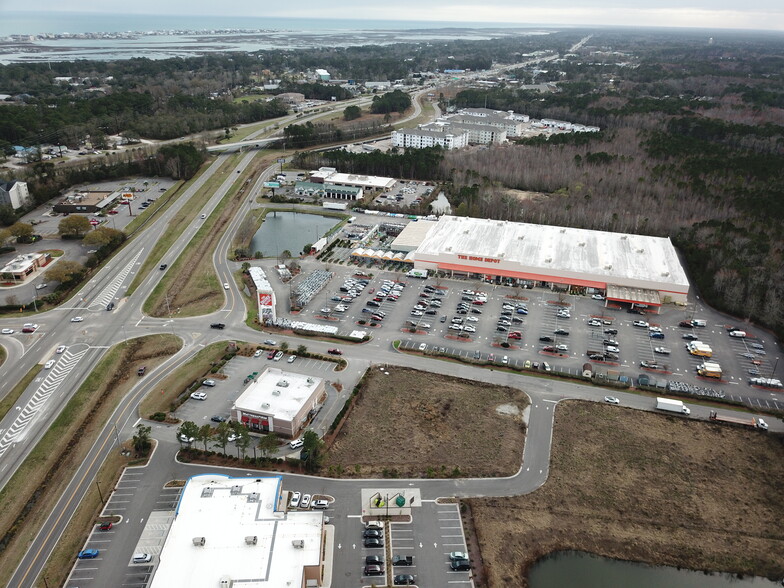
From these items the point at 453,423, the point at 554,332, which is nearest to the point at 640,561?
the point at 453,423

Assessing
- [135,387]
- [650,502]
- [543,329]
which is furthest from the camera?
[543,329]

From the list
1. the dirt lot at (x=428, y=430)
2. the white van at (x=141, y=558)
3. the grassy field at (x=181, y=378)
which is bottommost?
the dirt lot at (x=428, y=430)

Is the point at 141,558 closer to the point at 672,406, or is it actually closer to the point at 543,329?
the point at 672,406

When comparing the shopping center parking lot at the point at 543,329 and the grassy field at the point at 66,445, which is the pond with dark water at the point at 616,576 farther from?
the grassy field at the point at 66,445

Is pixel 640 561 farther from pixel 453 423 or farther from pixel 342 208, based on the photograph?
pixel 342 208

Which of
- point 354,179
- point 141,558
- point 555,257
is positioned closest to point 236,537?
point 141,558

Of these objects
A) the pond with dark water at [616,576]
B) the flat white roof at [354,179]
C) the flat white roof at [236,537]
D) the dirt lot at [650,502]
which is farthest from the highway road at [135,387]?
the flat white roof at [354,179]

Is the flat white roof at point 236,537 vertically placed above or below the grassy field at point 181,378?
above

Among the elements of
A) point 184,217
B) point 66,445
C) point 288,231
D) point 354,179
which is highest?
point 354,179
